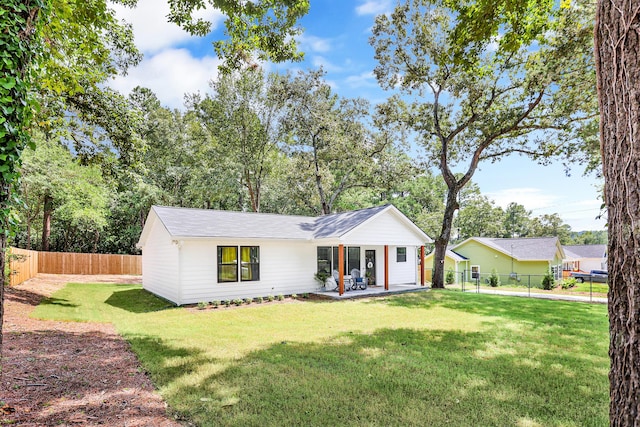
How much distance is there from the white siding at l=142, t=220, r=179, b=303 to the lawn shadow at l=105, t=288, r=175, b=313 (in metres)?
0.32

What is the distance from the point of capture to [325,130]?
2234 cm

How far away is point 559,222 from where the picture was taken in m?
54.7

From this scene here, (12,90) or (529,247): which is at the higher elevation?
(12,90)

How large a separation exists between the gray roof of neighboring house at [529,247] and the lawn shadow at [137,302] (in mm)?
25764

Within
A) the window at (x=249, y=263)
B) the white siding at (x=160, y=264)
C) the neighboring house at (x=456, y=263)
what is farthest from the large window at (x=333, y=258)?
the neighboring house at (x=456, y=263)

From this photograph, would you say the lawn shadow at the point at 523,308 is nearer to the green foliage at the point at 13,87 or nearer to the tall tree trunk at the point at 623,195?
the tall tree trunk at the point at 623,195

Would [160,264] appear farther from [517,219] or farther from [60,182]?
[517,219]

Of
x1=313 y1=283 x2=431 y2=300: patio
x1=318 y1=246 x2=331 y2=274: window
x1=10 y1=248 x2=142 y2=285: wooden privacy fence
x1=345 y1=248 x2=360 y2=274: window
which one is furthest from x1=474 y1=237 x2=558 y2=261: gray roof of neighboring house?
x1=10 y1=248 x2=142 y2=285: wooden privacy fence

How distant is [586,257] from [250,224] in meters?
43.3

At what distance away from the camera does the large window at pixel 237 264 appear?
12641 millimetres

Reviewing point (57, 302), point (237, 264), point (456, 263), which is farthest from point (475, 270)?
point (57, 302)

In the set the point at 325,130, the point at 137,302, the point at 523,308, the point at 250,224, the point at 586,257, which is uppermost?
the point at 325,130

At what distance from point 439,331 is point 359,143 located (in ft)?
52.3

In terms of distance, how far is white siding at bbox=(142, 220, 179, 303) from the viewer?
12.2 metres
